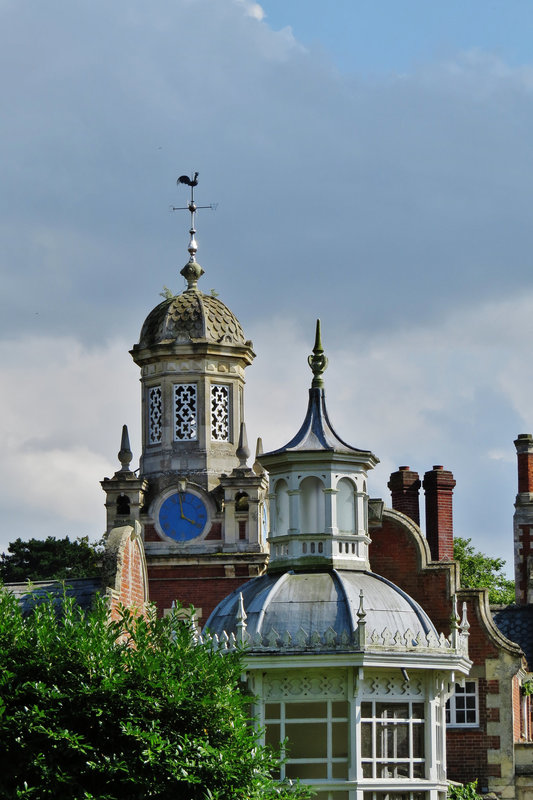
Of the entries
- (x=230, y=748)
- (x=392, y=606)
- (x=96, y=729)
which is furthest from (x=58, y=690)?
(x=392, y=606)

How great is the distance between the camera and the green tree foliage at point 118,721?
80.9 ft

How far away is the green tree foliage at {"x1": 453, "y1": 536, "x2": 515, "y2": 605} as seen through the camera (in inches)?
2662

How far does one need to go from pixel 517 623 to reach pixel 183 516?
32.0 ft

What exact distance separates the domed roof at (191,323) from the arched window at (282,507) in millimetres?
21634

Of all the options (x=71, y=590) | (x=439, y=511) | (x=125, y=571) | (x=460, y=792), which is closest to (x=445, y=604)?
(x=439, y=511)

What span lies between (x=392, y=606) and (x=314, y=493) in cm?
234

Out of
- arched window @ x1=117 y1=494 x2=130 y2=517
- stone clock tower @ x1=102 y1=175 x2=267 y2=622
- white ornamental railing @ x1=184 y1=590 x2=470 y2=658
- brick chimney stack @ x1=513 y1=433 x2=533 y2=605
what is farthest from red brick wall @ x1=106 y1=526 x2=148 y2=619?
brick chimney stack @ x1=513 y1=433 x2=533 y2=605

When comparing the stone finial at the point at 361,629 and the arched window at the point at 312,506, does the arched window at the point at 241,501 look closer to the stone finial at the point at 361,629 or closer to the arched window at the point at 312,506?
the arched window at the point at 312,506

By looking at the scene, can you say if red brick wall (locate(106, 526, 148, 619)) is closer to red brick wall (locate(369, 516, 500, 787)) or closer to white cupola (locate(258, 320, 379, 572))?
white cupola (locate(258, 320, 379, 572))

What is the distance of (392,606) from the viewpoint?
95.9 ft

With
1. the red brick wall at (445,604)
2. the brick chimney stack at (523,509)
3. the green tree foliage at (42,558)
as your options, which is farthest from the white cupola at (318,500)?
the green tree foliage at (42,558)

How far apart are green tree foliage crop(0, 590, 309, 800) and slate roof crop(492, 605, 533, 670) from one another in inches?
805

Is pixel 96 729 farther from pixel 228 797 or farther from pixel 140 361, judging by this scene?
pixel 140 361

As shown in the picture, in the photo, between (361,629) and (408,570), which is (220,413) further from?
(361,629)
